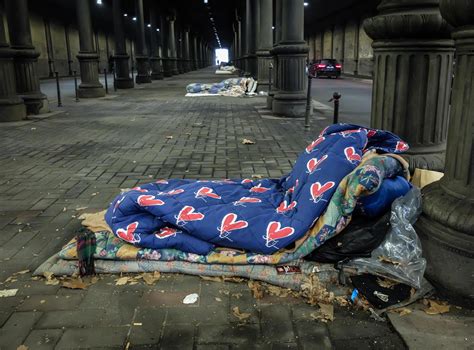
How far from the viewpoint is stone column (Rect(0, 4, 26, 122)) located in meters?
10.4

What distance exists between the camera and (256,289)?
9.56ft

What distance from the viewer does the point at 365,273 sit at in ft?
9.59

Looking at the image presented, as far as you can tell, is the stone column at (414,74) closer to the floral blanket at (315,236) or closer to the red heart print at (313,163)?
the floral blanket at (315,236)

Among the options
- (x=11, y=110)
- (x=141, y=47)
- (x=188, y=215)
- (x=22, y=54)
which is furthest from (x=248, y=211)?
(x=141, y=47)

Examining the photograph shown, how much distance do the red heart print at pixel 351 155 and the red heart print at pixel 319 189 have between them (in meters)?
0.23

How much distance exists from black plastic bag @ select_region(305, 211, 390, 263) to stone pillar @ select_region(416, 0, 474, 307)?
297 mm

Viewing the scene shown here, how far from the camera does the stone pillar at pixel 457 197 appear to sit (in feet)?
8.20

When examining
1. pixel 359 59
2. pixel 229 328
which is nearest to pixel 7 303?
pixel 229 328

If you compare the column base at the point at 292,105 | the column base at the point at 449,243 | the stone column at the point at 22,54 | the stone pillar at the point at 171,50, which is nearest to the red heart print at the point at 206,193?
the column base at the point at 449,243

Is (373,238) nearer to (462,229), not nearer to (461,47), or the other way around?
(462,229)

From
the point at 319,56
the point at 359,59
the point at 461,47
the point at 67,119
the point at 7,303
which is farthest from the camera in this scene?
the point at 319,56

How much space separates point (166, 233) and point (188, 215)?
204 millimetres

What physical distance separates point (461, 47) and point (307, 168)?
1353 millimetres

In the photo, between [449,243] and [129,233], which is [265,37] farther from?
[449,243]
